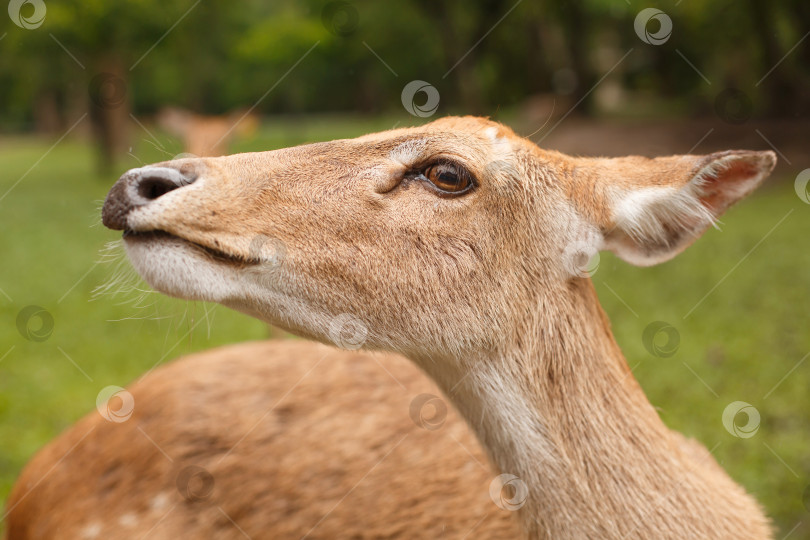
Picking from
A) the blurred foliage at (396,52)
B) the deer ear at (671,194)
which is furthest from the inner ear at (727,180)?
the blurred foliage at (396,52)

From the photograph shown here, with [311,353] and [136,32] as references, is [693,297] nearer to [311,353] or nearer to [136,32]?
[311,353]

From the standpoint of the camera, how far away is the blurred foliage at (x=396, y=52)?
1838 centimetres

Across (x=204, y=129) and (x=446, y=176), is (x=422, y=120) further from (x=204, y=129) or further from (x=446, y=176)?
(x=446, y=176)

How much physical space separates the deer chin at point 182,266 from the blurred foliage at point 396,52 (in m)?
14.7

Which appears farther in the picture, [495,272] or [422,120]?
[422,120]

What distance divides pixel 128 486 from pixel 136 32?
55.0ft

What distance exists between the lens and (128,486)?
10.9 feet

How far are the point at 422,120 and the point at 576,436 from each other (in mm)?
12046

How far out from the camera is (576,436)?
2572 millimetres

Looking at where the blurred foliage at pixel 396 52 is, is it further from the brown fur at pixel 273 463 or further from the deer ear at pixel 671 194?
the deer ear at pixel 671 194

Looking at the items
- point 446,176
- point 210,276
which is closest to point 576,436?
point 446,176

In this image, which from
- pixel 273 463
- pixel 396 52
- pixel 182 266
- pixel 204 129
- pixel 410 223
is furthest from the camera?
pixel 396 52

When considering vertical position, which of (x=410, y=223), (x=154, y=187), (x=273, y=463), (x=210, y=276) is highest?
(x=154, y=187)

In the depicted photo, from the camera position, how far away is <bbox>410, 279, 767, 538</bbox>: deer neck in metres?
2.53
